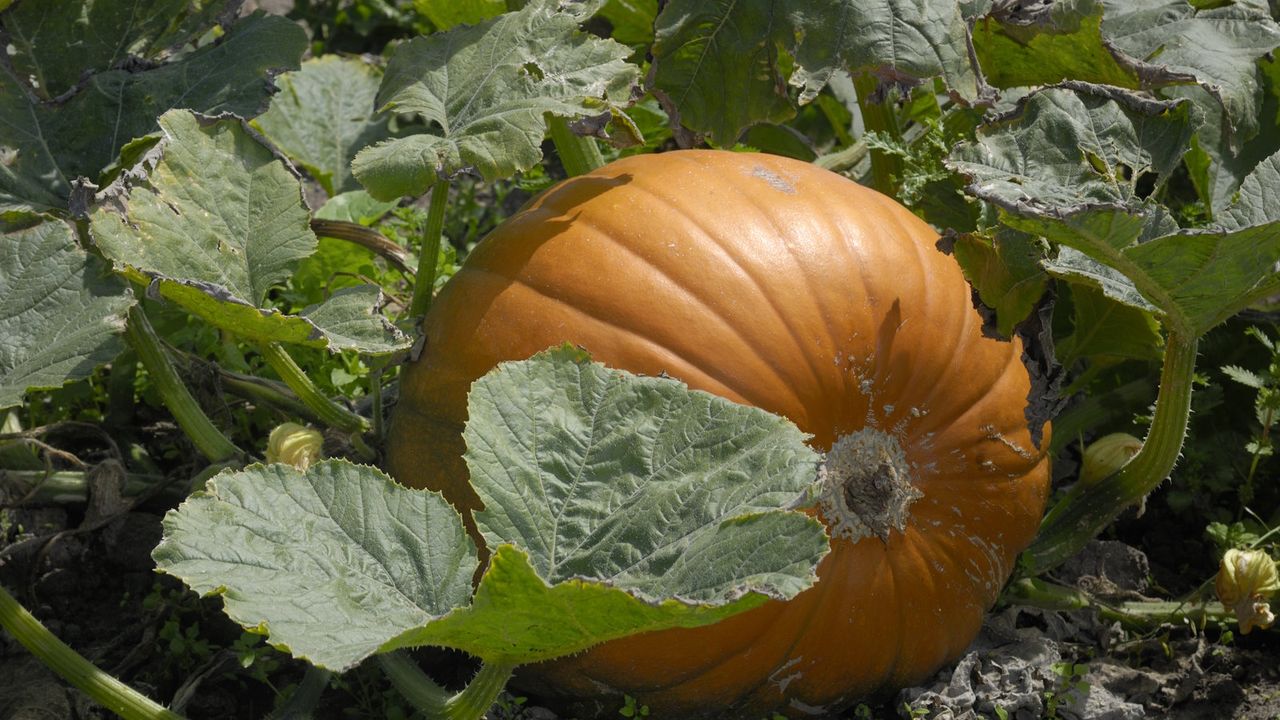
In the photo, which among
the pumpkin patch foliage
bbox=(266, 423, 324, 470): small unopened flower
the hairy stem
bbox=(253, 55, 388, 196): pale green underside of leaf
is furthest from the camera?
bbox=(253, 55, 388, 196): pale green underside of leaf

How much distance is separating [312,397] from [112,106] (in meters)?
0.78

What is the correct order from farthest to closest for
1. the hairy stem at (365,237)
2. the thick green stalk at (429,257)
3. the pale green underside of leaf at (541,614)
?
Result: 1. the hairy stem at (365,237)
2. the thick green stalk at (429,257)
3. the pale green underside of leaf at (541,614)

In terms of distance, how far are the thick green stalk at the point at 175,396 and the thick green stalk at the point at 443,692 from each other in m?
0.57

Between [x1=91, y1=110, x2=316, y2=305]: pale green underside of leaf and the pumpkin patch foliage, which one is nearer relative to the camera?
the pumpkin patch foliage

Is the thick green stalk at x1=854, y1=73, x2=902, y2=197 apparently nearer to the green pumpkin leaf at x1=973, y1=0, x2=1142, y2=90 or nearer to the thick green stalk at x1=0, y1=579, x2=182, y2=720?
the green pumpkin leaf at x1=973, y1=0, x2=1142, y2=90

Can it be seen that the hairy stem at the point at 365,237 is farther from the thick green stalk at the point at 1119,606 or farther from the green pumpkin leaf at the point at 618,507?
the thick green stalk at the point at 1119,606

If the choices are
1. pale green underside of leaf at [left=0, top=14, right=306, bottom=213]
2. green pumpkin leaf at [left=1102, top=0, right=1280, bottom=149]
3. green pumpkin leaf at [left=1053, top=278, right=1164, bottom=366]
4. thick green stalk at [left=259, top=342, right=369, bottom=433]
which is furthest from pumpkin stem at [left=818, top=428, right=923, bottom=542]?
pale green underside of leaf at [left=0, top=14, right=306, bottom=213]

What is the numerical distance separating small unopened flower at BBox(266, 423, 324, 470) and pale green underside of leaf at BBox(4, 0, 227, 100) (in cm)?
91

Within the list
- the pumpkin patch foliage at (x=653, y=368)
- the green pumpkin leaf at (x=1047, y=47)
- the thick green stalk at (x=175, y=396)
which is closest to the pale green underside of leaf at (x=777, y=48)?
the pumpkin patch foliage at (x=653, y=368)

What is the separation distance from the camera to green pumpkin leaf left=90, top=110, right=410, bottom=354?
2156 millimetres

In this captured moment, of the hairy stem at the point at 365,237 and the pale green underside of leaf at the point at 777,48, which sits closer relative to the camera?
the pale green underside of leaf at the point at 777,48

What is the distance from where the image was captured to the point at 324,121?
350 cm

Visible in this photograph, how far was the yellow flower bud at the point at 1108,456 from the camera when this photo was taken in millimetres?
2582

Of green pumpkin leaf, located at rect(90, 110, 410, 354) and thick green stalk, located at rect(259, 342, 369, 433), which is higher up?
green pumpkin leaf, located at rect(90, 110, 410, 354)
